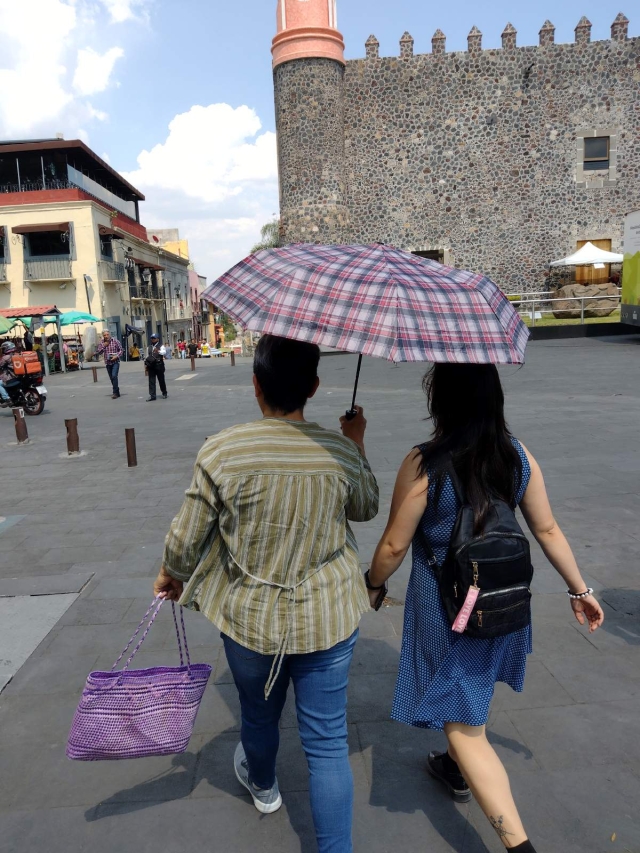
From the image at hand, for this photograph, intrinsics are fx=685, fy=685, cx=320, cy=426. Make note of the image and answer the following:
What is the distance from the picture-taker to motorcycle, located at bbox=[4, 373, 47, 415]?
13.1 metres

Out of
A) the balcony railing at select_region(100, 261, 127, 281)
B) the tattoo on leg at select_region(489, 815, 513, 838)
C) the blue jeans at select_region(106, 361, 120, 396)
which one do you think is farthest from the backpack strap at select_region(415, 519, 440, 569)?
the balcony railing at select_region(100, 261, 127, 281)

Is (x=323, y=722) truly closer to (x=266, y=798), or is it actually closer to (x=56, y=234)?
(x=266, y=798)

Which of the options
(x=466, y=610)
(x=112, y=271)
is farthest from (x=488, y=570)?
(x=112, y=271)

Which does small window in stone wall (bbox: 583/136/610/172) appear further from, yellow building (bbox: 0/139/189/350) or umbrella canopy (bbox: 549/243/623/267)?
yellow building (bbox: 0/139/189/350)

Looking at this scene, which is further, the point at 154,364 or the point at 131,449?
the point at 154,364

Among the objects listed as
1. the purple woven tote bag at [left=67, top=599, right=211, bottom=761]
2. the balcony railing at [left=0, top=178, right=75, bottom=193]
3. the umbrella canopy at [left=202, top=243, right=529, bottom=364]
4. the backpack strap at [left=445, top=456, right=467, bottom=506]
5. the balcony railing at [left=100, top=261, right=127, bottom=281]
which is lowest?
the purple woven tote bag at [left=67, top=599, right=211, bottom=761]

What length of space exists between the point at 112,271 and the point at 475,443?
115ft

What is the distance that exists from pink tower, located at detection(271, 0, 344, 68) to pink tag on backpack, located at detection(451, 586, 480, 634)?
27342mm

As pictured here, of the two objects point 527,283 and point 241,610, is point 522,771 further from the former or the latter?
point 527,283

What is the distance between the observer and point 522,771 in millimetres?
2576

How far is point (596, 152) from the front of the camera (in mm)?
27797

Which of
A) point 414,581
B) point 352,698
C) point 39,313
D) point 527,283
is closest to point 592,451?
point 352,698

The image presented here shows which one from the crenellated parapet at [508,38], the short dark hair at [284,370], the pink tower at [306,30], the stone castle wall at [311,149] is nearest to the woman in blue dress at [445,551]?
the short dark hair at [284,370]

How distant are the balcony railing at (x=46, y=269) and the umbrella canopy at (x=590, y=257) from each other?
72.4 ft
